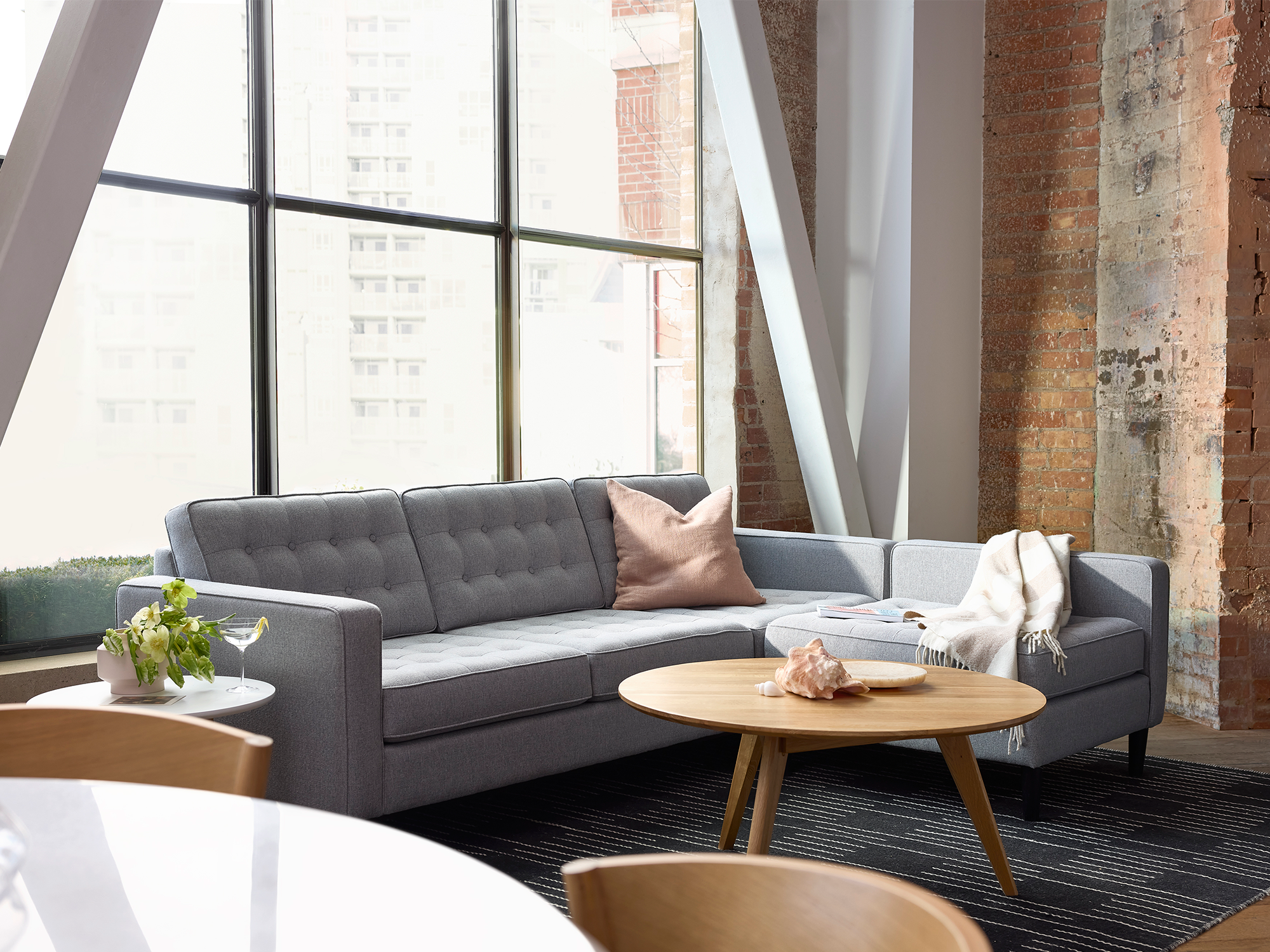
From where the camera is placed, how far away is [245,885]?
0.92m

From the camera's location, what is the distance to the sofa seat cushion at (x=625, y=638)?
3.54 m

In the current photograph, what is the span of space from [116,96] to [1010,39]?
394cm

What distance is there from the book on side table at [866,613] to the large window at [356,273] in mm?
1677

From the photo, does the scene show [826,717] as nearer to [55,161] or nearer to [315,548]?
[315,548]

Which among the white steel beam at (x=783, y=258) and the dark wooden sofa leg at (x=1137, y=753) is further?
the white steel beam at (x=783, y=258)

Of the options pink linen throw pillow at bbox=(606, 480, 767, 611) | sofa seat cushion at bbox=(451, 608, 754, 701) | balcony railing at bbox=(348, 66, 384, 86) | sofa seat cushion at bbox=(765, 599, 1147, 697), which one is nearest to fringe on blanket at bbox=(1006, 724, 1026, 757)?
sofa seat cushion at bbox=(765, 599, 1147, 697)

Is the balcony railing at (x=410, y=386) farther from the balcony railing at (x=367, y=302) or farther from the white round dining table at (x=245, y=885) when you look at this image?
the white round dining table at (x=245, y=885)

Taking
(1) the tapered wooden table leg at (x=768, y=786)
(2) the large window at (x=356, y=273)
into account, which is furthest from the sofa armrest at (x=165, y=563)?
(1) the tapered wooden table leg at (x=768, y=786)

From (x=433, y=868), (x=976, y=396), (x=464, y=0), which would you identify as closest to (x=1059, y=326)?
(x=976, y=396)

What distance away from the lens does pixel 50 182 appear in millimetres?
2871

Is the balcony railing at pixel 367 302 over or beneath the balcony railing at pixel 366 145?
beneath

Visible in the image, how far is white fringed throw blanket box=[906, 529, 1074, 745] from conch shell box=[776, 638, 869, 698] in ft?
2.31

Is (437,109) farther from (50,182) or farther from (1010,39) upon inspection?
(1010,39)

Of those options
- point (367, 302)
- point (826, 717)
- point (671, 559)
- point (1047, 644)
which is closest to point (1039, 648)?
point (1047, 644)
